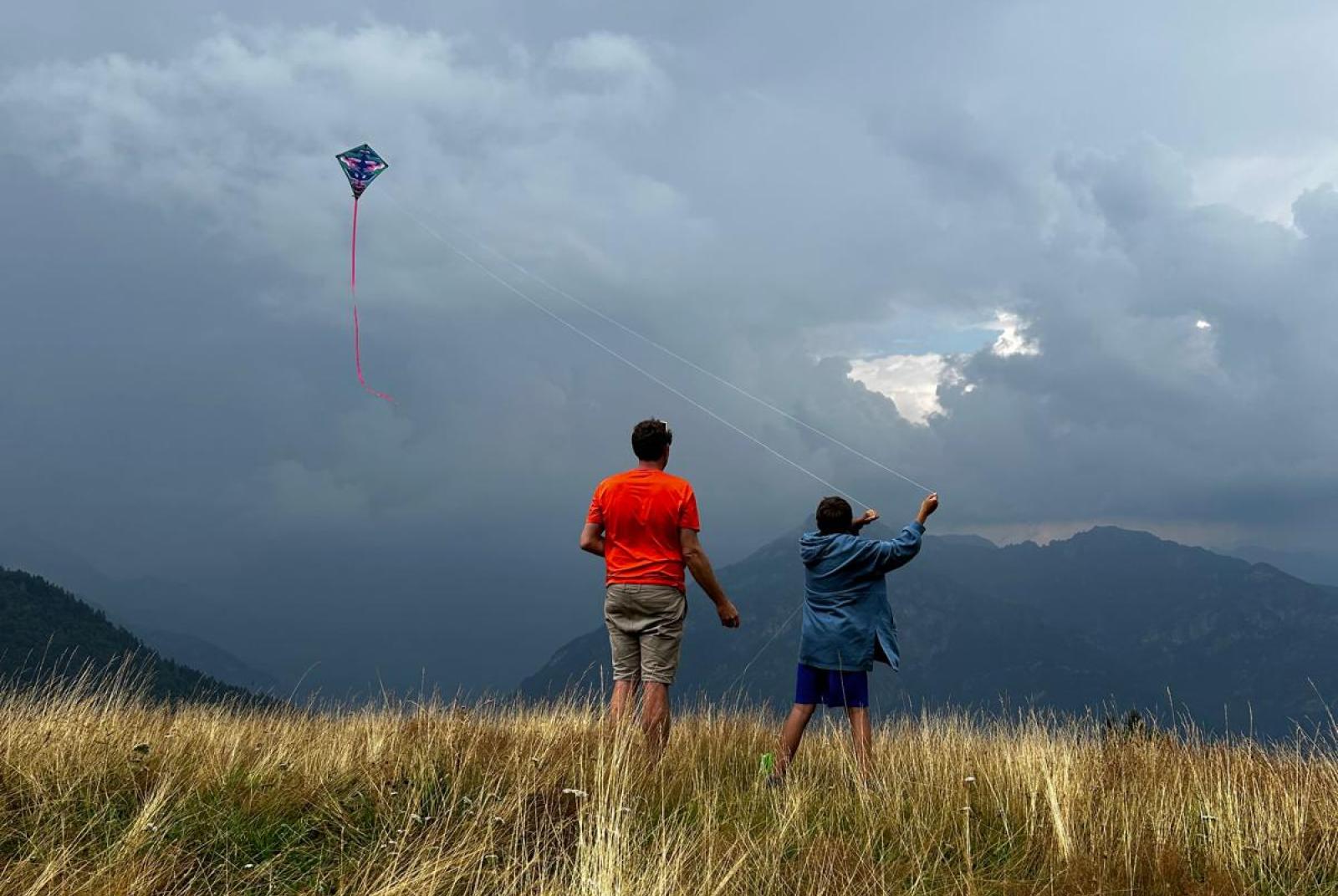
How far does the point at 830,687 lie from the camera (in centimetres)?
607

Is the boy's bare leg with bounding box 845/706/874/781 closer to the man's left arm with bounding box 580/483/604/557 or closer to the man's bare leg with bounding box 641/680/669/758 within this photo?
the man's bare leg with bounding box 641/680/669/758

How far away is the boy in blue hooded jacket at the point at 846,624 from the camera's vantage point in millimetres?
5859

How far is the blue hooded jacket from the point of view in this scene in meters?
5.94

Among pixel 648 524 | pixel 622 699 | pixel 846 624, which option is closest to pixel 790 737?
pixel 846 624

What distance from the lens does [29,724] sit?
555 cm

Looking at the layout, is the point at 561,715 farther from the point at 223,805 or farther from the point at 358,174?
the point at 358,174

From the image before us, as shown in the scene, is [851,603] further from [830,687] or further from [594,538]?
[594,538]

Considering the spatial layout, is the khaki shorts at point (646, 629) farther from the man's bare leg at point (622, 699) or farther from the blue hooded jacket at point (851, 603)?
the blue hooded jacket at point (851, 603)

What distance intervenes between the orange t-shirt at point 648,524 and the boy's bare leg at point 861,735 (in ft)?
4.58

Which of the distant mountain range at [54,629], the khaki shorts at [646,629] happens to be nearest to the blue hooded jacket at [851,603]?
the khaki shorts at [646,629]

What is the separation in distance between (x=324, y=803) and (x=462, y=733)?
1.45 m

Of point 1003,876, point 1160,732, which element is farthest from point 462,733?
point 1160,732

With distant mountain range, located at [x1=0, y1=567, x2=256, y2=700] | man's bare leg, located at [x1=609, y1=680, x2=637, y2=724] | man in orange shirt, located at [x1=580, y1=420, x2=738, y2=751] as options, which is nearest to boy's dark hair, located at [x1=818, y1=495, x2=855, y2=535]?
man in orange shirt, located at [x1=580, y1=420, x2=738, y2=751]

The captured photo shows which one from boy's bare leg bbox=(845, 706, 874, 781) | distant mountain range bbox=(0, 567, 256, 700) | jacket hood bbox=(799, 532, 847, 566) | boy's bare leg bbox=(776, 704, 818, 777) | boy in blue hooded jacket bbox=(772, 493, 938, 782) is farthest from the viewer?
distant mountain range bbox=(0, 567, 256, 700)
